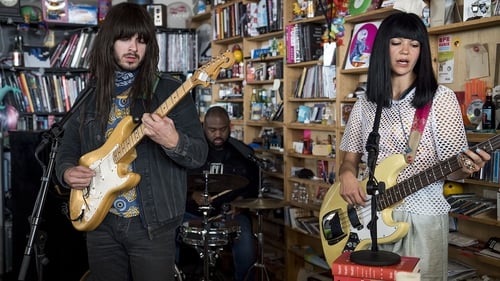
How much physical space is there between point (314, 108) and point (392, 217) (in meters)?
1.99

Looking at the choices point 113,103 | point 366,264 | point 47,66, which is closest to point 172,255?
point 113,103

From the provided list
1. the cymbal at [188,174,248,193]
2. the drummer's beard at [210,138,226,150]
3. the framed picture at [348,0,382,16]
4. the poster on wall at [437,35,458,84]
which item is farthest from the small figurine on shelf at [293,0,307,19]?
the cymbal at [188,174,248,193]

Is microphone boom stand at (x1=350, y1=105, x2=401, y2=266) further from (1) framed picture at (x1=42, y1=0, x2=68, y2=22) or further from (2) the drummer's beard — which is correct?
(1) framed picture at (x1=42, y1=0, x2=68, y2=22)

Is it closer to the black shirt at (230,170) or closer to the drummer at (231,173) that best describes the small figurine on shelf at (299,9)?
the drummer at (231,173)

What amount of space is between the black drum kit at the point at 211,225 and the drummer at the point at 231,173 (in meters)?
0.10

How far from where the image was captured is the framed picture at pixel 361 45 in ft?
10.8

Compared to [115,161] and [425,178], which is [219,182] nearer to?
[115,161]

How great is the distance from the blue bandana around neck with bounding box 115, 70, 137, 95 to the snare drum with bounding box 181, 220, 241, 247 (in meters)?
1.45

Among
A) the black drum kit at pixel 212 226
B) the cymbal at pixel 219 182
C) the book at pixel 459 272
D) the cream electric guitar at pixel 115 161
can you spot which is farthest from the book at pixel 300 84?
the cream electric guitar at pixel 115 161

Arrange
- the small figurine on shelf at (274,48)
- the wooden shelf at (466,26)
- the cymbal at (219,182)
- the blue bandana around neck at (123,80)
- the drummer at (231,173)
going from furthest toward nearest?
the small figurine on shelf at (274,48) < the drummer at (231,173) < the cymbal at (219,182) < the wooden shelf at (466,26) < the blue bandana around neck at (123,80)

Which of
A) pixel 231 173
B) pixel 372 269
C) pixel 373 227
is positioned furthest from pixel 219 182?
pixel 372 269

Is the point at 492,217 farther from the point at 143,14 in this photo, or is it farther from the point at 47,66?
the point at 47,66

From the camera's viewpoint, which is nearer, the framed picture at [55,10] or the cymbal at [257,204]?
the cymbal at [257,204]

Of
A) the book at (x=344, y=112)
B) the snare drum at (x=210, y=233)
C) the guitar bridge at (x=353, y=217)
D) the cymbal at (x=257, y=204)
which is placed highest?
the book at (x=344, y=112)
